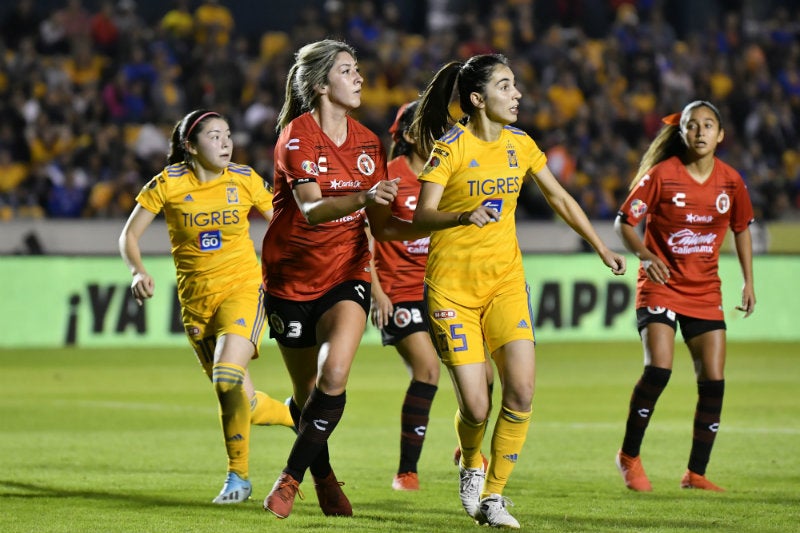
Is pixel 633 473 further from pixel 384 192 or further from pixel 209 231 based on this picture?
pixel 384 192

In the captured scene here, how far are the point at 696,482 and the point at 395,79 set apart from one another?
50.9ft

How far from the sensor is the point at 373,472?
8.44m

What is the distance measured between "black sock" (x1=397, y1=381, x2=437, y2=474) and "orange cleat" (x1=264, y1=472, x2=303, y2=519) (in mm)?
1574

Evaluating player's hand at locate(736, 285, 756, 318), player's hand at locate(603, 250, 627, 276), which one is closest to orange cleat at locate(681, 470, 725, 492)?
player's hand at locate(736, 285, 756, 318)

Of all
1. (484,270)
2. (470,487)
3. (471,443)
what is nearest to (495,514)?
(470,487)

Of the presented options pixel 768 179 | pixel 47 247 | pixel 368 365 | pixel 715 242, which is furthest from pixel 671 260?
pixel 768 179

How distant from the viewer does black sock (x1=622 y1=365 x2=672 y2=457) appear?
783 cm

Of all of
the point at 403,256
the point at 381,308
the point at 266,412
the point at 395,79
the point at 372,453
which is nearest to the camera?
the point at 381,308

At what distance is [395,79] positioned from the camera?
22.5m

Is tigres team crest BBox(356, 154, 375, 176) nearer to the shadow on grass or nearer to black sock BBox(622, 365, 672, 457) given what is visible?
the shadow on grass

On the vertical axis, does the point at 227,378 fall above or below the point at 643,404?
above

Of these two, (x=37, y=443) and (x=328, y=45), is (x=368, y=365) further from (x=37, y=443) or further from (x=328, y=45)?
(x=328, y=45)

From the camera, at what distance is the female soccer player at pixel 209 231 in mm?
7496

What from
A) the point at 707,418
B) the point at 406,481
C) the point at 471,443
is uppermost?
the point at 471,443
